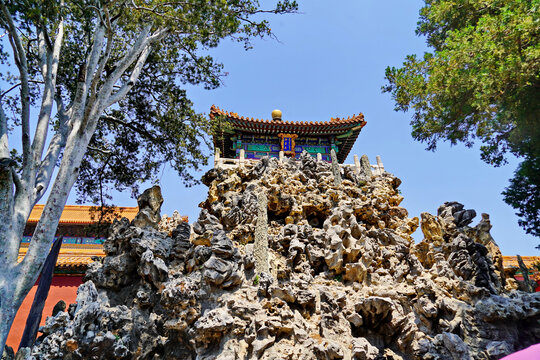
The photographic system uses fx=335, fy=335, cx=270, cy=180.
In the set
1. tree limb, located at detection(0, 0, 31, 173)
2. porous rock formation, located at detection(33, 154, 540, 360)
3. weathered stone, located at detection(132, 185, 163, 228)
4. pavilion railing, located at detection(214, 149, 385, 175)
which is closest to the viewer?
tree limb, located at detection(0, 0, 31, 173)

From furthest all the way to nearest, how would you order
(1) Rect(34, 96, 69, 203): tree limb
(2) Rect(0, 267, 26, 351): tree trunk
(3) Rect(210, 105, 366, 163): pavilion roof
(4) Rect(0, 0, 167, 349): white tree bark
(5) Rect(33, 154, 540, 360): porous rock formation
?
(3) Rect(210, 105, 366, 163): pavilion roof
(5) Rect(33, 154, 540, 360): porous rock formation
(1) Rect(34, 96, 69, 203): tree limb
(4) Rect(0, 0, 167, 349): white tree bark
(2) Rect(0, 267, 26, 351): tree trunk

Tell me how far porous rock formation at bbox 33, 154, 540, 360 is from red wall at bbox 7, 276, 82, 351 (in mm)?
5473

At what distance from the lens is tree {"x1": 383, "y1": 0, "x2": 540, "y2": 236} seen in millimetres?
5934

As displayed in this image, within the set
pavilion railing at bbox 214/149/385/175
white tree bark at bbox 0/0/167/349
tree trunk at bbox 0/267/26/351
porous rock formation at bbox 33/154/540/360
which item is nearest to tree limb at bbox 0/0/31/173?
white tree bark at bbox 0/0/167/349

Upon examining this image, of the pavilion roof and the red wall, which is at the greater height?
the pavilion roof

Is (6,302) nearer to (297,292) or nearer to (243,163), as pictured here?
(297,292)

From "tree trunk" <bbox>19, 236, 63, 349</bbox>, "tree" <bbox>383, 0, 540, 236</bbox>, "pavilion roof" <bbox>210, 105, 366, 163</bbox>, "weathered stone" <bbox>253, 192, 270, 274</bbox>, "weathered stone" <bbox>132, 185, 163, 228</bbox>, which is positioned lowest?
"tree trunk" <bbox>19, 236, 63, 349</bbox>

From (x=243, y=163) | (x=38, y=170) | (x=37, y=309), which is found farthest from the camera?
(x=243, y=163)

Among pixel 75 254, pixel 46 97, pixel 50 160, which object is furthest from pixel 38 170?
pixel 75 254

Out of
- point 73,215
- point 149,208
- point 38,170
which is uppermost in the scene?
point 73,215

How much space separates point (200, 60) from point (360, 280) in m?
7.50

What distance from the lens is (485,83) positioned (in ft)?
20.1

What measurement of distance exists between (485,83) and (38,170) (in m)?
8.14

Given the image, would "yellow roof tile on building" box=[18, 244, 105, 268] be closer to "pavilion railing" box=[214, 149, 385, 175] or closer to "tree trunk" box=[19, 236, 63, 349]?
"tree trunk" box=[19, 236, 63, 349]
